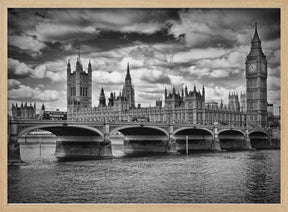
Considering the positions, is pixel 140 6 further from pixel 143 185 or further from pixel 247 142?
pixel 247 142

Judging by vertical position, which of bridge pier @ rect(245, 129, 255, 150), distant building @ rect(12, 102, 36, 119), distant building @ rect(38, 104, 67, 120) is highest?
distant building @ rect(12, 102, 36, 119)

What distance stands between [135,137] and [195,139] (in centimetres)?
530

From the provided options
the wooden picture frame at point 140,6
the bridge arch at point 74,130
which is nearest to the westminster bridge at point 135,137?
the bridge arch at point 74,130

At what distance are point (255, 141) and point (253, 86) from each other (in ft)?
28.0

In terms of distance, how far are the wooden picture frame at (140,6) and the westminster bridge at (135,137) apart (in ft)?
35.1

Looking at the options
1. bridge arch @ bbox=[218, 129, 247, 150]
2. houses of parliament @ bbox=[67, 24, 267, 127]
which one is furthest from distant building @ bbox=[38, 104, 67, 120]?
houses of parliament @ bbox=[67, 24, 267, 127]

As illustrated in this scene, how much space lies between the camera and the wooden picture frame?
24.6 ft

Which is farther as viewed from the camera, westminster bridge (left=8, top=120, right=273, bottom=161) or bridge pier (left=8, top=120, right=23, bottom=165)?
westminster bridge (left=8, top=120, right=273, bottom=161)

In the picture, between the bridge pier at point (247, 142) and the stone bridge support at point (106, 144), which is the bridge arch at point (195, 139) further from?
the stone bridge support at point (106, 144)

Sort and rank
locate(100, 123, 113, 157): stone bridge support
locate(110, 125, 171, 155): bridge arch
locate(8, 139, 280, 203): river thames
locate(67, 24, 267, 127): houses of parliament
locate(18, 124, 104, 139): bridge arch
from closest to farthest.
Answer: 1. locate(8, 139, 280, 203): river thames
2. locate(18, 124, 104, 139): bridge arch
3. locate(100, 123, 113, 157): stone bridge support
4. locate(110, 125, 171, 155): bridge arch
5. locate(67, 24, 267, 127): houses of parliament

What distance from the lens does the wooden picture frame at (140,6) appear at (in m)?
7.51

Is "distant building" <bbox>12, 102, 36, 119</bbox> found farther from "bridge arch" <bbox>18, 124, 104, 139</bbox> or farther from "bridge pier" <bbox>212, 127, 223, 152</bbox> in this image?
"bridge pier" <bbox>212, 127, 223, 152</bbox>

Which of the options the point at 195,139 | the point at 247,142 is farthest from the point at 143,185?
the point at 247,142
